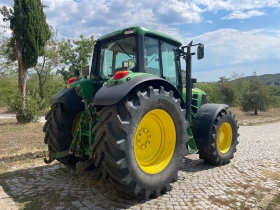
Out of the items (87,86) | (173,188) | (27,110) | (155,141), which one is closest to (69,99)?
(87,86)

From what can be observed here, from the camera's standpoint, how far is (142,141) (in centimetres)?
373

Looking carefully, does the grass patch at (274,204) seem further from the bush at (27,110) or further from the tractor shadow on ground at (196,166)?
the bush at (27,110)

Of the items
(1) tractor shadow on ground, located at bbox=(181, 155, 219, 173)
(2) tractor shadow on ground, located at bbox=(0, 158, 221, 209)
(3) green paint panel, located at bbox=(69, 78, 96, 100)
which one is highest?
(3) green paint panel, located at bbox=(69, 78, 96, 100)

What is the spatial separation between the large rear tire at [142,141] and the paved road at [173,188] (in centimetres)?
30

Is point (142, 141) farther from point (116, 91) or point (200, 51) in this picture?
point (200, 51)

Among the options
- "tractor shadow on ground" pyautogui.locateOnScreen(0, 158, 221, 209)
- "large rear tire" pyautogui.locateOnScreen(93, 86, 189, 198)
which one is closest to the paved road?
"tractor shadow on ground" pyautogui.locateOnScreen(0, 158, 221, 209)

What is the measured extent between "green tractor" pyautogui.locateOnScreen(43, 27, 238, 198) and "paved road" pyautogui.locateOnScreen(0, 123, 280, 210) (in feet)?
0.78

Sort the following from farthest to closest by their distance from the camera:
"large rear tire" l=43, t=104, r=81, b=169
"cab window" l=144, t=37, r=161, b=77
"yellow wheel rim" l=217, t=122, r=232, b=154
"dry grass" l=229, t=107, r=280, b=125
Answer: "dry grass" l=229, t=107, r=280, b=125, "yellow wheel rim" l=217, t=122, r=232, b=154, "large rear tire" l=43, t=104, r=81, b=169, "cab window" l=144, t=37, r=161, b=77

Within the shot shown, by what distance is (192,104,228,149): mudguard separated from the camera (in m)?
5.06

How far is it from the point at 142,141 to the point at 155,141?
29 cm

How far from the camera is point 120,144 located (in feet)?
10.0

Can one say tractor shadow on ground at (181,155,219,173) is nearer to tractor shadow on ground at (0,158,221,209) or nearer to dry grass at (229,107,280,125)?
tractor shadow on ground at (0,158,221,209)

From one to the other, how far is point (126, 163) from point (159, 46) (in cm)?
233

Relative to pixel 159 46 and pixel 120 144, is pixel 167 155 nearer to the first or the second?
pixel 120 144
